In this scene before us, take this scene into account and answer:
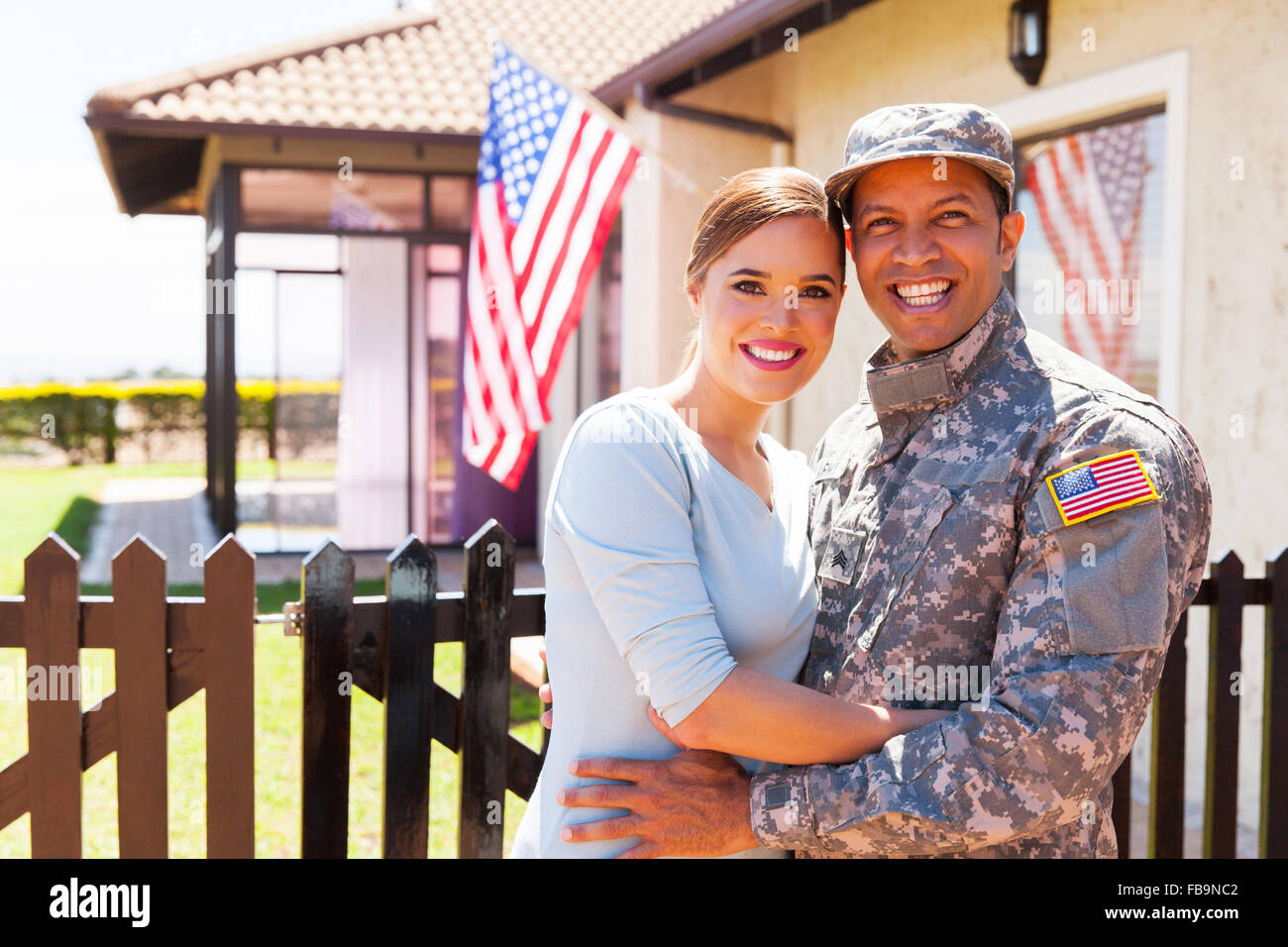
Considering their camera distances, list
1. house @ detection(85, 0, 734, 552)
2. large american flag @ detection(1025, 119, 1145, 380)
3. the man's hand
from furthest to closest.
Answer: house @ detection(85, 0, 734, 552) < large american flag @ detection(1025, 119, 1145, 380) < the man's hand

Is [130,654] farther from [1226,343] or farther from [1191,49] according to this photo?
[1191,49]

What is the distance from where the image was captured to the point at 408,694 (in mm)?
2562

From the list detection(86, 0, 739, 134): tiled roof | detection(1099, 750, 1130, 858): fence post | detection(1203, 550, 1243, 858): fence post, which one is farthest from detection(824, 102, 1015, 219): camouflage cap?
detection(86, 0, 739, 134): tiled roof

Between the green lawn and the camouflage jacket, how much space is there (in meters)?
1.97

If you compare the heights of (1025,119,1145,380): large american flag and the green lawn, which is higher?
(1025,119,1145,380): large american flag

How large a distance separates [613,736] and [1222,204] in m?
3.61

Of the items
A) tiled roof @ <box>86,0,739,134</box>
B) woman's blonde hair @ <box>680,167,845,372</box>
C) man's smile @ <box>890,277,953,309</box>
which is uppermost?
tiled roof @ <box>86,0,739,134</box>

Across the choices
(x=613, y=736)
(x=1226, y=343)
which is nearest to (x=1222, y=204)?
(x=1226, y=343)

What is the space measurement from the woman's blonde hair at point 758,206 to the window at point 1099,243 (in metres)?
3.38

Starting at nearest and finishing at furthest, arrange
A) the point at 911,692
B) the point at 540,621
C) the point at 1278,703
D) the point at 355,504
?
the point at 911,692 < the point at 540,621 < the point at 1278,703 < the point at 355,504

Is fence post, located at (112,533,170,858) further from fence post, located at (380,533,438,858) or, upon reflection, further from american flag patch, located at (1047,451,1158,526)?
american flag patch, located at (1047,451,1158,526)

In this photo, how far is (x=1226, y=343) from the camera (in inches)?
172

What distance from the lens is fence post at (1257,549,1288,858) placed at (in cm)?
299
